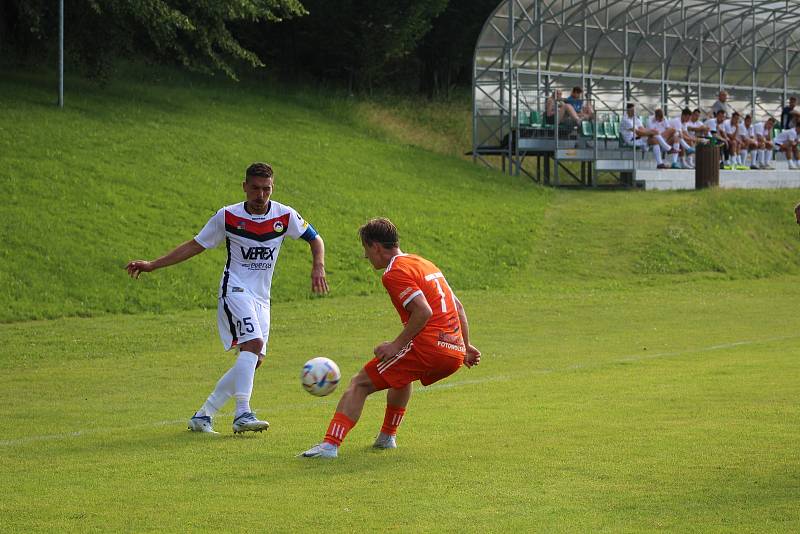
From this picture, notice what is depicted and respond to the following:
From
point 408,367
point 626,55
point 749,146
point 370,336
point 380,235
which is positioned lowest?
point 370,336

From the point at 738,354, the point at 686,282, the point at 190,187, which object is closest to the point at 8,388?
the point at 738,354

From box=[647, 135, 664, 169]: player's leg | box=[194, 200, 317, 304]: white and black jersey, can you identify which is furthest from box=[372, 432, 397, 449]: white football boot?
box=[647, 135, 664, 169]: player's leg

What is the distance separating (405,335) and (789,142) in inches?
1319

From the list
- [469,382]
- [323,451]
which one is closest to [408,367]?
[323,451]

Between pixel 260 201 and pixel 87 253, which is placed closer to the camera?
pixel 260 201

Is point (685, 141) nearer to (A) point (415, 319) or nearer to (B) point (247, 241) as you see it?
(B) point (247, 241)

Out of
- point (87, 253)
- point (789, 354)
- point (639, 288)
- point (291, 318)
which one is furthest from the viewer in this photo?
point (639, 288)

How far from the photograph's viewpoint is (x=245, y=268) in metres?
9.77

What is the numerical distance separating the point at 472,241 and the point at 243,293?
17.2 meters

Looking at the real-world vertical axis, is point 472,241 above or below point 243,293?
below

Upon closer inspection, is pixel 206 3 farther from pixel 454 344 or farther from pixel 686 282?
pixel 454 344

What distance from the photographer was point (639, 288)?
24188 millimetres

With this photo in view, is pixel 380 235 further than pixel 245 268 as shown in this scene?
No

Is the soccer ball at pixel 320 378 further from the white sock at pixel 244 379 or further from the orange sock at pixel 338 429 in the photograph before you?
the orange sock at pixel 338 429
